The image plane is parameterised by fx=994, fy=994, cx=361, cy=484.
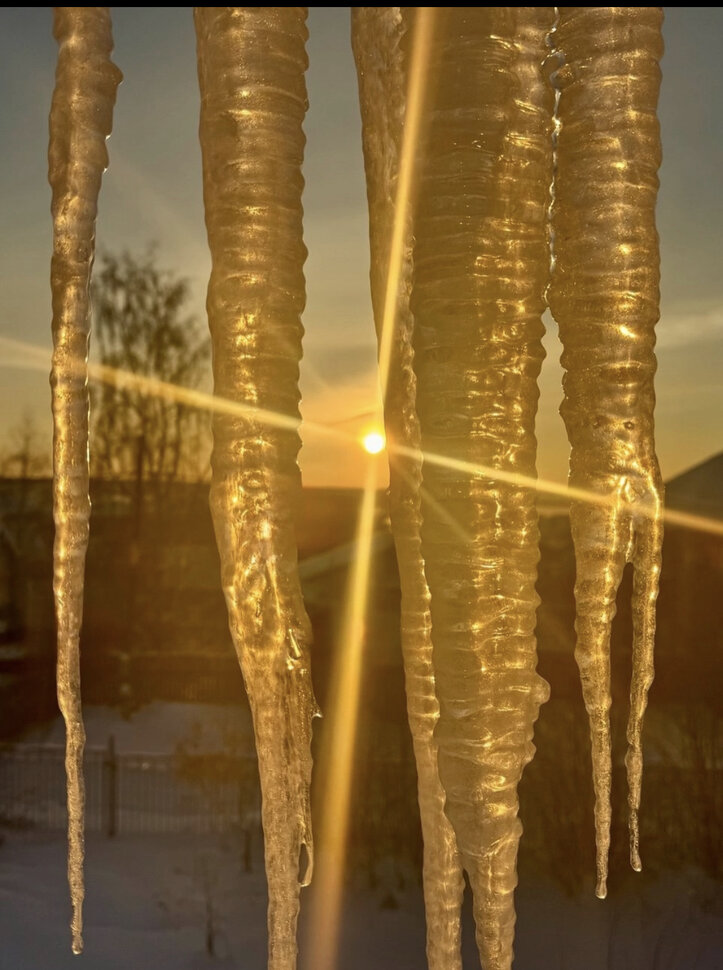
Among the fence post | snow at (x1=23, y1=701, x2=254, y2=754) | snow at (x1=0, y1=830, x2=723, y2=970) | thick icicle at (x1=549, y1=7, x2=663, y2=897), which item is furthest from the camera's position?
snow at (x1=23, y1=701, x2=254, y2=754)

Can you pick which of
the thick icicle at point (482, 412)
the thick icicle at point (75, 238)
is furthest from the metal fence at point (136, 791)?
the thick icicle at point (482, 412)

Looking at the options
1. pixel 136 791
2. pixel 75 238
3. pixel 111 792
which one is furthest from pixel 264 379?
pixel 136 791

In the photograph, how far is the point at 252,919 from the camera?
9.86 metres

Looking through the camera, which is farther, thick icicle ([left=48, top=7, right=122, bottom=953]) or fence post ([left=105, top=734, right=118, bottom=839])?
fence post ([left=105, top=734, right=118, bottom=839])

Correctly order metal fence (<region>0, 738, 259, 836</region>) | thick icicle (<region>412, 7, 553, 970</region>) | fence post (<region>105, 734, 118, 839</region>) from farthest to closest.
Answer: fence post (<region>105, 734, 118, 839</region>)
metal fence (<region>0, 738, 259, 836</region>)
thick icicle (<region>412, 7, 553, 970</region>)

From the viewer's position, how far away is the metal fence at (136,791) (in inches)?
435

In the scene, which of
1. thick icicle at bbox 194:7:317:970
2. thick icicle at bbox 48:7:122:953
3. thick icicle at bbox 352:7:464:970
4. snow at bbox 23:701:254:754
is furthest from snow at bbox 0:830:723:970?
thick icicle at bbox 48:7:122:953

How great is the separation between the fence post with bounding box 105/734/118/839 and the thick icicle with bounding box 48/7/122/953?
947 cm

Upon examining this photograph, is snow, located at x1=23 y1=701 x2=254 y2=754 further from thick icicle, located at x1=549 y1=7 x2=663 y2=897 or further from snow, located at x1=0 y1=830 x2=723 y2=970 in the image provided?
thick icicle, located at x1=549 y1=7 x2=663 y2=897

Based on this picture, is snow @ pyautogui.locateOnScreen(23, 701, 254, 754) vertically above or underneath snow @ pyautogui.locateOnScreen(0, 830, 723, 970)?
above

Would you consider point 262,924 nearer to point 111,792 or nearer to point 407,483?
point 111,792

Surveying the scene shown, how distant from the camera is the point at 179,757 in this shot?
11.5 metres

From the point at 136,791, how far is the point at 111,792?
877 mm

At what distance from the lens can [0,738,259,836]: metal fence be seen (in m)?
11.0
